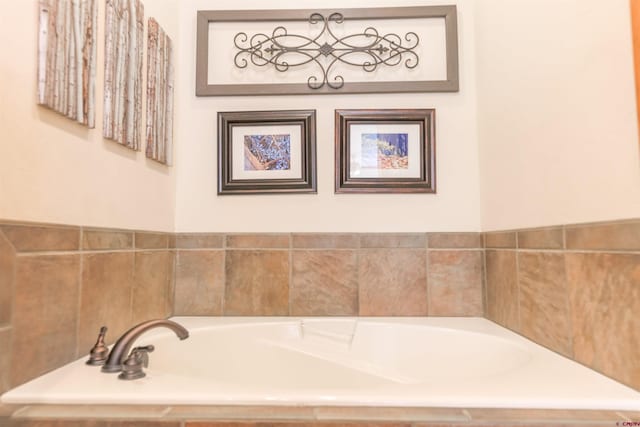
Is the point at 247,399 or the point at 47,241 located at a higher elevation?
the point at 47,241

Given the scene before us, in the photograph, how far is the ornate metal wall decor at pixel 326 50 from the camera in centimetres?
181

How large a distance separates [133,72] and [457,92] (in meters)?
1.41

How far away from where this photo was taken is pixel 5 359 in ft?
2.72

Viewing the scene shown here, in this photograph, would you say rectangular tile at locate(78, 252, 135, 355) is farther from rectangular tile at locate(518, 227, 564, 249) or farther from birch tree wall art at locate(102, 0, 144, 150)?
rectangular tile at locate(518, 227, 564, 249)

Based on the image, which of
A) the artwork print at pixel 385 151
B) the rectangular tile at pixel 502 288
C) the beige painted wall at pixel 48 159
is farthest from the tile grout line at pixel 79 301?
the rectangular tile at pixel 502 288

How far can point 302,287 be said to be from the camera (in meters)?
1.73

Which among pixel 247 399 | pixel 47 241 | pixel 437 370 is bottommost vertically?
pixel 437 370

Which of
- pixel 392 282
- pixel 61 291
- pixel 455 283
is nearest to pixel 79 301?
pixel 61 291

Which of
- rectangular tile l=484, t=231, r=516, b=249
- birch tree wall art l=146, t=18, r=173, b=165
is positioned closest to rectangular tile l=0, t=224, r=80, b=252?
birch tree wall art l=146, t=18, r=173, b=165

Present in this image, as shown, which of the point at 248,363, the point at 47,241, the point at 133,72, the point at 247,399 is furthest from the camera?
the point at 248,363

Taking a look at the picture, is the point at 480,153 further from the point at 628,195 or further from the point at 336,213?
the point at 628,195

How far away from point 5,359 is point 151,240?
743 mm

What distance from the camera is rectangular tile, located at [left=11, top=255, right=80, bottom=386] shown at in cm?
87

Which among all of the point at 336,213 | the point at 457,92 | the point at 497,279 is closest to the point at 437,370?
the point at 497,279
